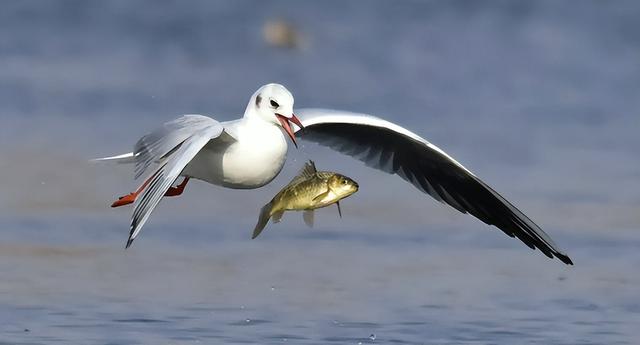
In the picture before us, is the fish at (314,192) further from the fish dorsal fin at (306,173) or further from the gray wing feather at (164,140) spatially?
the gray wing feather at (164,140)

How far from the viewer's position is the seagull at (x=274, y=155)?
745 cm

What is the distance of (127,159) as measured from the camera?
8.52 m

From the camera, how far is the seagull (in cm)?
745

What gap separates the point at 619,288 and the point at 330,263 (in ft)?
5.25

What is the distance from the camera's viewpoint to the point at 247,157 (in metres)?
8.09

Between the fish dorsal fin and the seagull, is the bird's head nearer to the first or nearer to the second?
the seagull

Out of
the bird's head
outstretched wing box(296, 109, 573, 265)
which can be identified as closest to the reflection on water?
outstretched wing box(296, 109, 573, 265)

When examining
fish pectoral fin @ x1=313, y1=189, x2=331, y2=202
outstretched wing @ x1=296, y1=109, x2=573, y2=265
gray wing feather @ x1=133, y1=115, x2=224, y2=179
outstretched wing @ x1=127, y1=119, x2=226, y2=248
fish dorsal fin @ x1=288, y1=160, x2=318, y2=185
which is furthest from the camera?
outstretched wing @ x1=296, y1=109, x2=573, y2=265

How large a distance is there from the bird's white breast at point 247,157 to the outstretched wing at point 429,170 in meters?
0.91

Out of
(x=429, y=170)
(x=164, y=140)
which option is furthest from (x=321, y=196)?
(x=429, y=170)

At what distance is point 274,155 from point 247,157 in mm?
125

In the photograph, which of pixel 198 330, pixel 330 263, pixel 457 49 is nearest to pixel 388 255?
pixel 330 263

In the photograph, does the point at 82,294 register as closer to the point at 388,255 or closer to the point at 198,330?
the point at 198,330

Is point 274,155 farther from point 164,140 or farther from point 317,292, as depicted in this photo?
point 317,292
